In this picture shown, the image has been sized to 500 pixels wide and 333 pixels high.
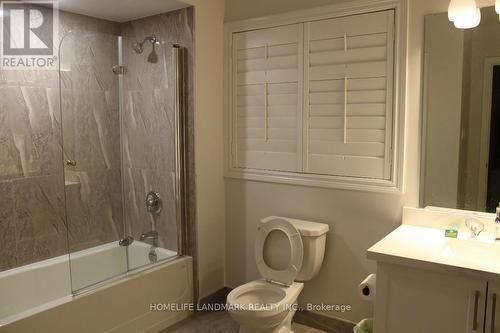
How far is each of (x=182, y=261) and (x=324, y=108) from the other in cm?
146

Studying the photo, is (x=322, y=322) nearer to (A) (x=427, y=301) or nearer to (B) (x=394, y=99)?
(A) (x=427, y=301)

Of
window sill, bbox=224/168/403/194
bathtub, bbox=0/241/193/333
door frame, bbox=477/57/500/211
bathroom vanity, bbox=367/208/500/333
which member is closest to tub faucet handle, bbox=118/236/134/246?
bathtub, bbox=0/241/193/333

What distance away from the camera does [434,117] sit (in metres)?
2.39

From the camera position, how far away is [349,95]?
2.66 metres

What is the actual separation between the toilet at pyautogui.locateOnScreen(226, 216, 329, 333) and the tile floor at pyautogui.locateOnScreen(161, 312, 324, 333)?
0.29 metres

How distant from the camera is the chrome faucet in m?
3.09

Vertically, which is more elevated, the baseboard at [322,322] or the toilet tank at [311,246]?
the toilet tank at [311,246]

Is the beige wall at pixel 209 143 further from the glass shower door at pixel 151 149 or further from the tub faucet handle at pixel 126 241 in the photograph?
the tub faucet handle at pixel 126 241

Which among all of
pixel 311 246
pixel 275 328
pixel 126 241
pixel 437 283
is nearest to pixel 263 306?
pixel 275 328

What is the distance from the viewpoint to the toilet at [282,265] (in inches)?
102

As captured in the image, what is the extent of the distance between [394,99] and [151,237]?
6.30ft

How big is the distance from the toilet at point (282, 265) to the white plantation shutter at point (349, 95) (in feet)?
1.41

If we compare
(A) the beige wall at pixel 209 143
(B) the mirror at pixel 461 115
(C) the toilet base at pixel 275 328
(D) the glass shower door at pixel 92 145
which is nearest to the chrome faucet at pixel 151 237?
(D) the glass shower door at pixel 92 145

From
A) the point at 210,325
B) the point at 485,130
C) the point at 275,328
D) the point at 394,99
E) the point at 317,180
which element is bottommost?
the point at 210,325
